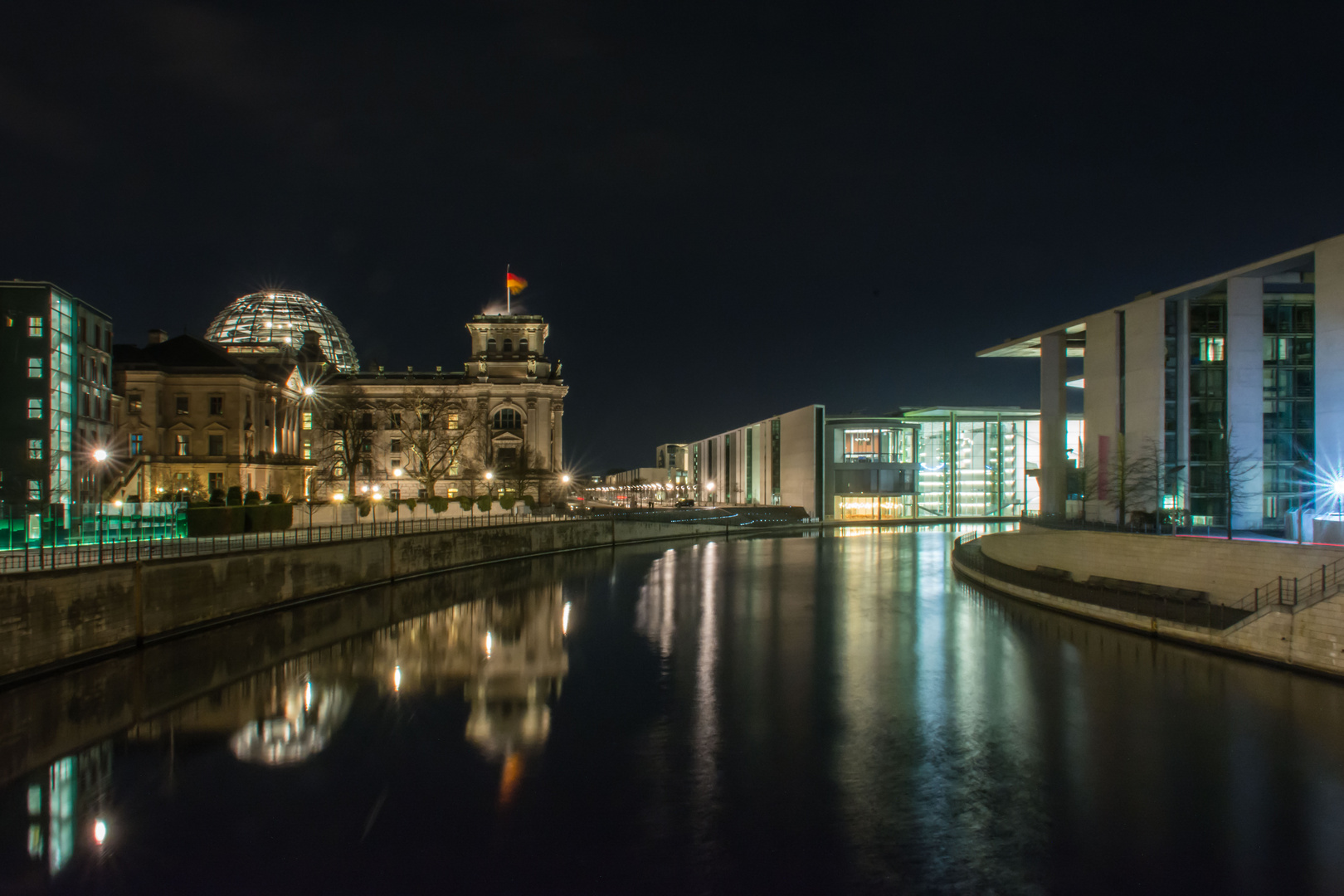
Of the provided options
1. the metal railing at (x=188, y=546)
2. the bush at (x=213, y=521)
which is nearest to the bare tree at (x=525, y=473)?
the metal railing at (x=188, y=546)

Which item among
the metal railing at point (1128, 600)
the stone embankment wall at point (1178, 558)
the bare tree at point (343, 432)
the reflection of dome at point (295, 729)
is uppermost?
the bare tree at point (343, 432)

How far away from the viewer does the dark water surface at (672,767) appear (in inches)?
397

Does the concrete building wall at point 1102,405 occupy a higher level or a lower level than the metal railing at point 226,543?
higher

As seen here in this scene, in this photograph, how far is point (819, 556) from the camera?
49562 mm

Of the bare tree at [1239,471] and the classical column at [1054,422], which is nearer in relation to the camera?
the bare tree at [1239,471]

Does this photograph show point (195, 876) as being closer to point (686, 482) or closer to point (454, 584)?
point (454, 584)

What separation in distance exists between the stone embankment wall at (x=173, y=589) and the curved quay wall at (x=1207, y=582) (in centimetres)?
2683

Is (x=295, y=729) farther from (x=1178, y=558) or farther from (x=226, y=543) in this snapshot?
(x=1178, y=558)

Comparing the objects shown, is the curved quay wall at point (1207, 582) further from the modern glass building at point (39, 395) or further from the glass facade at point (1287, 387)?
the modern glass building at point (39, 395)

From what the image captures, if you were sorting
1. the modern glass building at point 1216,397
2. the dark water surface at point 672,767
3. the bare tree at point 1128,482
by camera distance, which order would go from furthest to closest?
the bare tree at point 1128,482
the modern glass building at point 1216,397
the dark water surface at point 672,767

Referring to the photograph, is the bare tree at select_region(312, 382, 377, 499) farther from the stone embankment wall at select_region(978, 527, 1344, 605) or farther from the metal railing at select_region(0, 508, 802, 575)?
the stone embankment wall at select_region(978, 527, 1344, 605)

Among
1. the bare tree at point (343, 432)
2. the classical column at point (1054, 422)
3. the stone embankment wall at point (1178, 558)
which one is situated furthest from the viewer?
the bare tree at point (343, 432)

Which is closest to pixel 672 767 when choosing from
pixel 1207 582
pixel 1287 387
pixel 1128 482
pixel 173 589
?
pixel 173 589

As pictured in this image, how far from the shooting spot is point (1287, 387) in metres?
37.5
